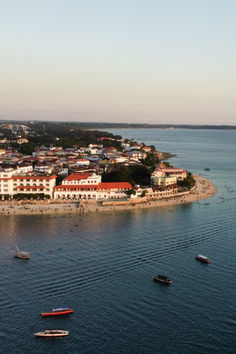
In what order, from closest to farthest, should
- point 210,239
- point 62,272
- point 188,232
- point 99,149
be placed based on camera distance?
point 62,272 < point 210,239 < point 188,232 < point 99,149

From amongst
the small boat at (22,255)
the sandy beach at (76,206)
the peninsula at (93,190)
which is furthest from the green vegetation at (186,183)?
the small boat at (22,255)

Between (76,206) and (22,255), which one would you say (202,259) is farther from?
(76,206)

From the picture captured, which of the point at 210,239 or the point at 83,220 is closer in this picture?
the point at 210,239

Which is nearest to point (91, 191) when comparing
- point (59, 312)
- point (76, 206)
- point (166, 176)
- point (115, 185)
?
point (115, 185)

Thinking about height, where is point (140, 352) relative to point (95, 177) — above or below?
below

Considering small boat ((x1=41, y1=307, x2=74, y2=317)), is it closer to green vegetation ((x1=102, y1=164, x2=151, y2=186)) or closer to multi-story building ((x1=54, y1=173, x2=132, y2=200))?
multi-story building ((x1=54, y1=173, x2=132, y2=200))

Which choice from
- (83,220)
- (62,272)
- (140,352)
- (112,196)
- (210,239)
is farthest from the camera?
(112,196)

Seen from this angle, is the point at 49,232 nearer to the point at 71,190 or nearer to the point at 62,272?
the point at 62,272

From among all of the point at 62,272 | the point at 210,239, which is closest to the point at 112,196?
the point at 210,239
